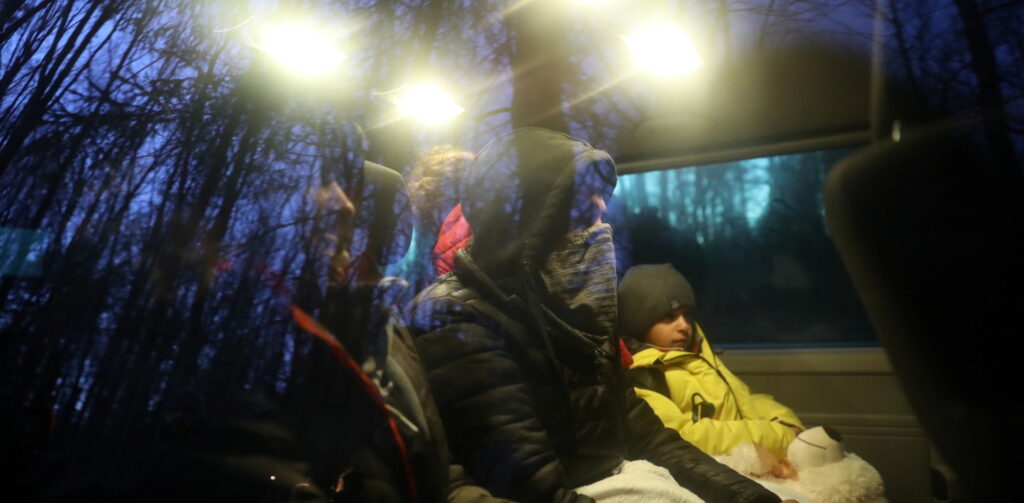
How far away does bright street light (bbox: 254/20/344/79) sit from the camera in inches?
43.2

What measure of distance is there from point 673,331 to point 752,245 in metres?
0.83

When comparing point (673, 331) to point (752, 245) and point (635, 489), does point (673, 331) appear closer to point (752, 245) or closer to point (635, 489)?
point (752, 245)

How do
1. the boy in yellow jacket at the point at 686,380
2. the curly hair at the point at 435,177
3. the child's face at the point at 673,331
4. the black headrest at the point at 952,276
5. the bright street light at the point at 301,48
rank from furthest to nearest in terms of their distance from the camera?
the child's face at the point at 673,331, the boy in yellow jacket at the point at 686,380, the curly hair at the point at 435,177, the bright street light at the point at 301,48, the black headrest at the point at 952,276

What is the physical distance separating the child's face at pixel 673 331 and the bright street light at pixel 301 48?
1.70 meters

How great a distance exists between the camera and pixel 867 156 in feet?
3.23

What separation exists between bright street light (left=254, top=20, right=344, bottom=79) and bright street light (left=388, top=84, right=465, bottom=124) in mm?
115

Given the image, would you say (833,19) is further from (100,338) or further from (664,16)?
(100,338)

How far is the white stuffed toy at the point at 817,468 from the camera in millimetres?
1805

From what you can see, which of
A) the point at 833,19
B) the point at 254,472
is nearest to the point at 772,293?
the point at 833,19

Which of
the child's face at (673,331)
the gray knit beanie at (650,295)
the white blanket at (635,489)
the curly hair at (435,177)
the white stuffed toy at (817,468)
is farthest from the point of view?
the child's face at (673,331)

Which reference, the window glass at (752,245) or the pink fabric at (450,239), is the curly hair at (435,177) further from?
the window glass at (752,245)

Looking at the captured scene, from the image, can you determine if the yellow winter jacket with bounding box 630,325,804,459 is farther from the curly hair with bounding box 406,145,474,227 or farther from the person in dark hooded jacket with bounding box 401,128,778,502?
the curly hair with bounding box 406,145,474,227

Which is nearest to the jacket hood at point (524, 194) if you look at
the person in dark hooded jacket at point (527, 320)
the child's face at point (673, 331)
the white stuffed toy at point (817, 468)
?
the person in dark hooded jacket at point (527, 320)

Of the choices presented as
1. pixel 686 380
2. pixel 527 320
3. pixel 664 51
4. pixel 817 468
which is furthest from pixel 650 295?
pixel 664 51
